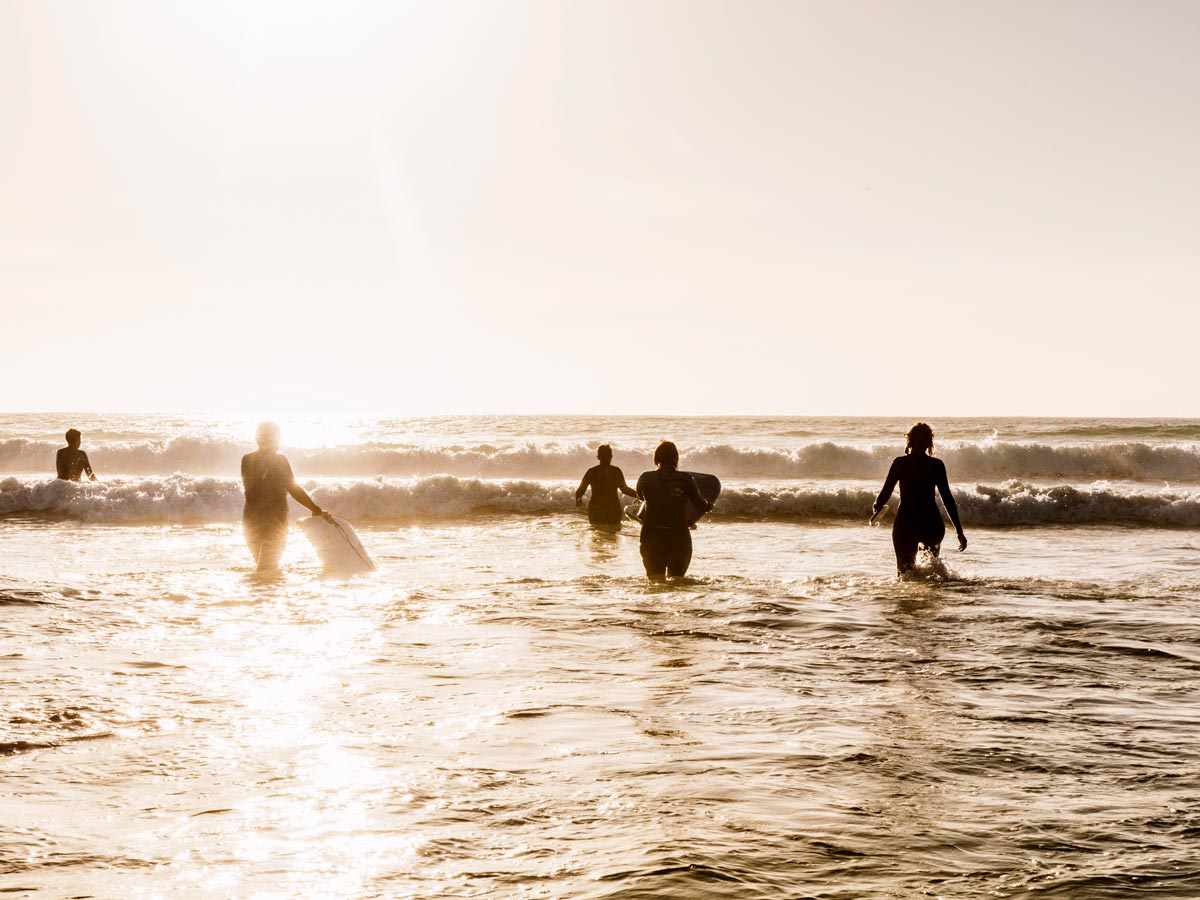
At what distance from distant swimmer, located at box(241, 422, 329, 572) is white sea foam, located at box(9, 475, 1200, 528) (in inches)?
374

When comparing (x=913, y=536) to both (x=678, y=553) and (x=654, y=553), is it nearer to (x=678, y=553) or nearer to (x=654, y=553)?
(x=678, y=553)

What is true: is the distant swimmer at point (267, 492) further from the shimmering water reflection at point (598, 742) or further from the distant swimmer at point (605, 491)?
the distant swimmer at point (605, 491)

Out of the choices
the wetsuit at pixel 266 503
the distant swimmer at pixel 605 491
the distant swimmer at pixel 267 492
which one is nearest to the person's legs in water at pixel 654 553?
the distant swimmer at pixel 267 492

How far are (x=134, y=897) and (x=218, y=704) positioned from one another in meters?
2.72

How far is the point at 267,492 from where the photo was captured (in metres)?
11.3

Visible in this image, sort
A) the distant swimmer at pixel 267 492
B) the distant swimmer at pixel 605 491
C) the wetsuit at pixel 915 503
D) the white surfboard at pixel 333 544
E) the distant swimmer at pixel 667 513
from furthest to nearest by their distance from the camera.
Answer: the distant swimmer at pixel 605 491 < the white surfboard at pixel 333 544 < the wetsuit at pixel 915 503 < the distant swimmer at pixel 267 492 < the distant swimmer at pixel 667 513

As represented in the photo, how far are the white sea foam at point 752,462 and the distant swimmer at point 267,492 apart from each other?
20.6 meters

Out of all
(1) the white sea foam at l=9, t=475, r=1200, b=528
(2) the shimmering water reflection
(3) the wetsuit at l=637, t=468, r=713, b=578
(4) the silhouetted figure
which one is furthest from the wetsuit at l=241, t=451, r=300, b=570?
(1) the white sea foam at l=9, t=475, r=1200, b=528

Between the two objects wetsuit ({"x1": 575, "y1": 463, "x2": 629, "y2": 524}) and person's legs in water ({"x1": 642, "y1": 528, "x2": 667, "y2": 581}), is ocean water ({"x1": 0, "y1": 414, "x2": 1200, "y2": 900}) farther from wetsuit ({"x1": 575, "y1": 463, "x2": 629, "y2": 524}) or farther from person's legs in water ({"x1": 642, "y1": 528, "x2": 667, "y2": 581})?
wetsuit ({"x1": 575, "y1": 463, "x2": 629, "y2": 524})

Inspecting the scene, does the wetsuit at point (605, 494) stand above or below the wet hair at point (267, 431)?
below

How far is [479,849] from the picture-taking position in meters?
3.94

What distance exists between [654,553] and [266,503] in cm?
418

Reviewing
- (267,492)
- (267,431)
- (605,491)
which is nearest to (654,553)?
(267,492)

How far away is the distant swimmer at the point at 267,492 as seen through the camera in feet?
36.7
